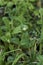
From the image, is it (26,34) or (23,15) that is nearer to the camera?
(26,34)

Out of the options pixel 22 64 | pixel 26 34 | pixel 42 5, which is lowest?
pixel 22 64

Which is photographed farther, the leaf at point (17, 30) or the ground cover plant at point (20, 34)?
the leaf at point (17, 30)

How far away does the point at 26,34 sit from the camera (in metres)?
2.00

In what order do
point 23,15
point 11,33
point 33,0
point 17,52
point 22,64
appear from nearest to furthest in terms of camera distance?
point 22,64, point 17,52, point 11,33, point 23,15, point 33,0

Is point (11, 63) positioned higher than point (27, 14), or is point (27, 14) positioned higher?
point (27, 14)

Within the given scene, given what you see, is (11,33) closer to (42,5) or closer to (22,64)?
(22,64)

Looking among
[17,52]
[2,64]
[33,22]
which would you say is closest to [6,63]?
[2,64]

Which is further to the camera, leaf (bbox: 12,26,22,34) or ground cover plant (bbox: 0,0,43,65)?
leaf (bbox: 12,26,22,34)

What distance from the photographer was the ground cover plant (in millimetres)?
1855

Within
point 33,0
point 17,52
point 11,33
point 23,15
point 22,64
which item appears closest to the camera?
point 22,64

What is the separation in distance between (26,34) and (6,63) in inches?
13.4

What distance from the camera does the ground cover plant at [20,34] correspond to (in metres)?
1.86

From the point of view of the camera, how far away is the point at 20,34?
212cm

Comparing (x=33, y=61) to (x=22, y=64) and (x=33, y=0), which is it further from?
(x=33, y=0)
